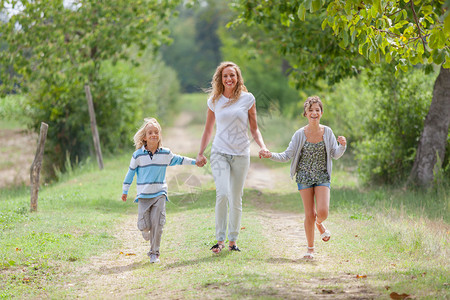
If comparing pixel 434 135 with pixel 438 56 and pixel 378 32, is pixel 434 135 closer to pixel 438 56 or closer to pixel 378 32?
pixel 378 32

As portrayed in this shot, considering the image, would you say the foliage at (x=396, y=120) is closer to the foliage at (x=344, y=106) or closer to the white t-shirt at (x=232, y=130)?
the foliage at (x=344, y=106)

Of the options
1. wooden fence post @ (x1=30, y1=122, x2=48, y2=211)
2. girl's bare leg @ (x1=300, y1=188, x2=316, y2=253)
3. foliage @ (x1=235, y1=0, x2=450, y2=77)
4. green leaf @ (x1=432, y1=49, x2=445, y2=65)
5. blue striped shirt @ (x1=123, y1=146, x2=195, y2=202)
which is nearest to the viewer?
foliage @ (x1=235, y1=0, x2=450, y2=77)

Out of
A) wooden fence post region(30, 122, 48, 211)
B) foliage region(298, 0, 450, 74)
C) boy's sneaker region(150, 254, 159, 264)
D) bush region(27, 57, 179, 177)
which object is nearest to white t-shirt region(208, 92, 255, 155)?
foliage region(298, 0, 450, 74)

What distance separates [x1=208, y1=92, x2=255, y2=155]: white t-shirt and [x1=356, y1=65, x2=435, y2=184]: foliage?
24.0 ft

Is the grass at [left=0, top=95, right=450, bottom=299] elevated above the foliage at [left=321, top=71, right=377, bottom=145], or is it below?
below

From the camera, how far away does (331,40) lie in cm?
1251

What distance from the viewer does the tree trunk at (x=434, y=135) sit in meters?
12.1

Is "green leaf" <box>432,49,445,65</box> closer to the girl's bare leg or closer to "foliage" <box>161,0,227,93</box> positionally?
the girl's bare leg

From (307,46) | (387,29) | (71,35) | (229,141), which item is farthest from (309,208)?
(71,35)

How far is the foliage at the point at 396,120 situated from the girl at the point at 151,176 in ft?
25.1

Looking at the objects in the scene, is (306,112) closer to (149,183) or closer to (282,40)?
(149,183)

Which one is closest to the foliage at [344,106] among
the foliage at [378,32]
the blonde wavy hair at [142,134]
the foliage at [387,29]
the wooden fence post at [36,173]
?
the foliage at [387,29]

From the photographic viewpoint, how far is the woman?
6.86 m

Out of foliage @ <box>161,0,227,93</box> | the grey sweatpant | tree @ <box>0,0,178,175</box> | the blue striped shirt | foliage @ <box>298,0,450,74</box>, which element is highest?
foliage @ <box>161,0,227,93</box>
